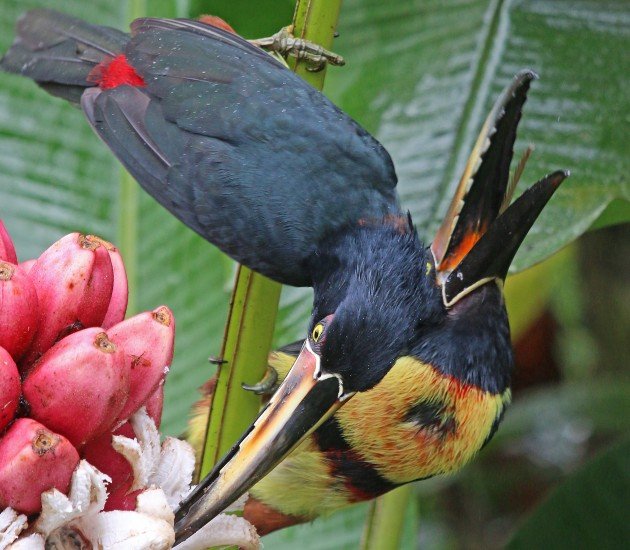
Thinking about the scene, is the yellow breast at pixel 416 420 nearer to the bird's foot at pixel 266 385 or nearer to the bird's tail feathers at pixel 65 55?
the bird's foot at pixel 266 385

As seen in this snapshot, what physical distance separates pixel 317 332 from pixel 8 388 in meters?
0.41

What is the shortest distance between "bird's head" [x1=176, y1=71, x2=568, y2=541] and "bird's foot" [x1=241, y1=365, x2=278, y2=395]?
0.04m

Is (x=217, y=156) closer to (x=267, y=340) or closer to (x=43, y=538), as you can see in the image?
(x=267, y=340)

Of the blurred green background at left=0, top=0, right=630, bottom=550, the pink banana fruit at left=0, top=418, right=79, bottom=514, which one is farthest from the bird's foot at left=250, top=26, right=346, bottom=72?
the pink banana fruit at left=0, top=418, right=79, bottom=514

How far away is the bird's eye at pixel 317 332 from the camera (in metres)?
1.04

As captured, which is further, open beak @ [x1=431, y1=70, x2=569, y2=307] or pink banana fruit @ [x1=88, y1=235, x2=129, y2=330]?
open beak @ [x1=431, y1=70, x2=569, y2=307]

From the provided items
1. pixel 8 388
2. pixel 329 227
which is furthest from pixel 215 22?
pixel 8 388

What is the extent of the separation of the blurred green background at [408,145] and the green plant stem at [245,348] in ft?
1.20

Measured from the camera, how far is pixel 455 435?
1.18 m

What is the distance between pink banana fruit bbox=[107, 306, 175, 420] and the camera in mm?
790

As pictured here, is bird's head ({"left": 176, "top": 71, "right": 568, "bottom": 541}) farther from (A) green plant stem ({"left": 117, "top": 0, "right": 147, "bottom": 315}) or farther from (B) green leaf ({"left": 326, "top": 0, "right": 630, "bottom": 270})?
(A) green plant stem ({"left": 117, "top": 0, "right": 147, "bottom": 315})

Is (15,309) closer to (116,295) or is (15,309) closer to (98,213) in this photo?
(116,295)

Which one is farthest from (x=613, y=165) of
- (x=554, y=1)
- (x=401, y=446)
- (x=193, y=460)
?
(x=193, y=460)

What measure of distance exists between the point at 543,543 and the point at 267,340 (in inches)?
28.0
